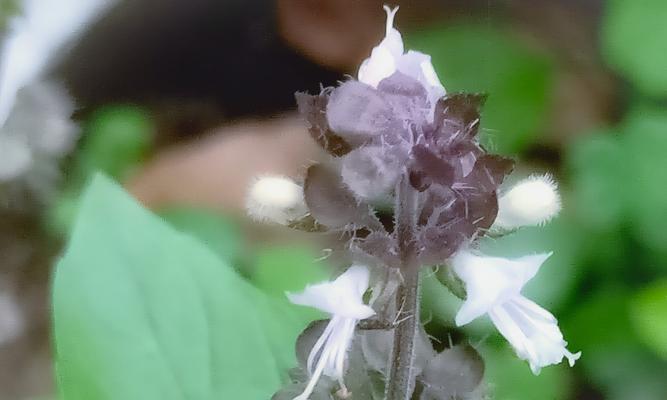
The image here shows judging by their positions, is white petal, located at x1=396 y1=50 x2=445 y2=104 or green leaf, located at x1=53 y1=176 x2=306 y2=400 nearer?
white petal, located at x1=396 y1=50 x2=445 y2=104

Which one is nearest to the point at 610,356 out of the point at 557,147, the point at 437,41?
the point at 557,147

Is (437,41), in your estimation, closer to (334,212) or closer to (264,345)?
(264,345)

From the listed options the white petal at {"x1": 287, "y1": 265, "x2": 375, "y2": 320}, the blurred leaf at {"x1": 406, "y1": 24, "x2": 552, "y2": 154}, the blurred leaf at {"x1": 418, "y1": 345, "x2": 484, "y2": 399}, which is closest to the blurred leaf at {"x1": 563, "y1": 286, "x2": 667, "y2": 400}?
the blurred leaf at {"x1": 406, "y1": 24, "x2": 552, "y2": 154}

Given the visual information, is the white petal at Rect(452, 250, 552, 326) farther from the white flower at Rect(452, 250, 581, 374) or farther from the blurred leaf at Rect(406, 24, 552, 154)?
the blurred leaf at Rect(406, 24, 552, 154)

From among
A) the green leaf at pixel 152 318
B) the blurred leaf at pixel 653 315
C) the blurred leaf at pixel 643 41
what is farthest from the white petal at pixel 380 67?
the blurred leaf at pixel 643 41

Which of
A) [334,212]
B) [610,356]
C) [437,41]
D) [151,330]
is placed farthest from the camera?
[437,41]
